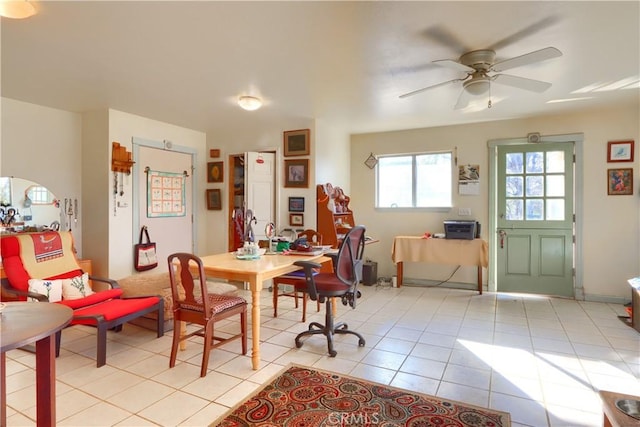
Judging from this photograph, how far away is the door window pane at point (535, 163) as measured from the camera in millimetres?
4891

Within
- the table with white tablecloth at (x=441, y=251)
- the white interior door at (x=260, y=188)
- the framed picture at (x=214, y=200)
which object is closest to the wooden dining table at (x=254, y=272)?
the white interior door at (x=260, y=188)

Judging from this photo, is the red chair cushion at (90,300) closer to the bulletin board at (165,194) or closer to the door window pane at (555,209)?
the bulletin board at (165,194)

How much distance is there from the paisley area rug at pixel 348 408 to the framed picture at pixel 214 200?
150 inches

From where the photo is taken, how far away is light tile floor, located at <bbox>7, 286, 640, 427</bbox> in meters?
2.14

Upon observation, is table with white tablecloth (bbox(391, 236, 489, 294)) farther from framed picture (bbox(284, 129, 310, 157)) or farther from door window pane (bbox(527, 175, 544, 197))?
framed picture (bbox(284, 129, 310, 157))

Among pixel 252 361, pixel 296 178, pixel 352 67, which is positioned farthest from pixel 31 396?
pixel 296 178

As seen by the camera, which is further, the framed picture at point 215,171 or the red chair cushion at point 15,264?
the framed picture at point 215,171

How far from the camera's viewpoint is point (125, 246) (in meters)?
4.54

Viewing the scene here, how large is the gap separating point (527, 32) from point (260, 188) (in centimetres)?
369

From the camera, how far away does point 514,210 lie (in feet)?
16.5

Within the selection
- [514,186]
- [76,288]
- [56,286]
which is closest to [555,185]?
[514,186]

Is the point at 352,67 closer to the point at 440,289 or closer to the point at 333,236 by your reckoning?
the point at 333,236

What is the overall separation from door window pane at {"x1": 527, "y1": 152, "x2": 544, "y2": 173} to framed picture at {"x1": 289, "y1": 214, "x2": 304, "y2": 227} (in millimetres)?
3311

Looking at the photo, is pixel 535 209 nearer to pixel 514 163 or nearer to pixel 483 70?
pixel 514 163
